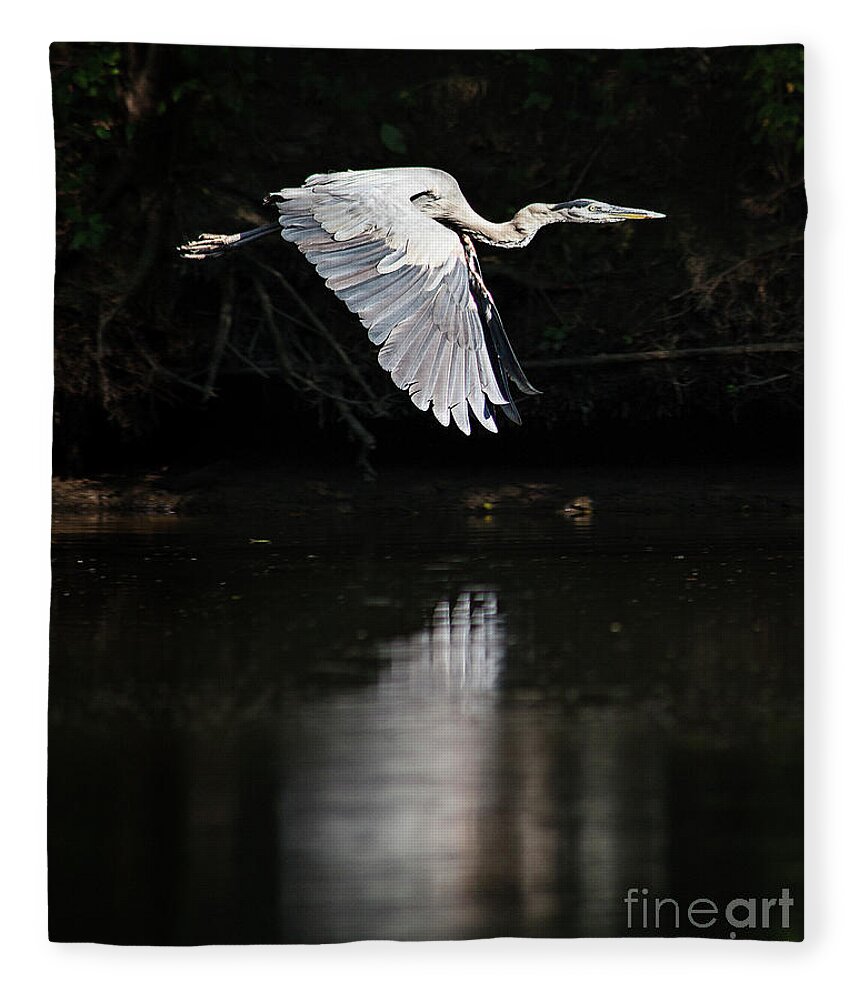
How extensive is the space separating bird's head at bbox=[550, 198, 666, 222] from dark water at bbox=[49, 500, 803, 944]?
25.8 inches

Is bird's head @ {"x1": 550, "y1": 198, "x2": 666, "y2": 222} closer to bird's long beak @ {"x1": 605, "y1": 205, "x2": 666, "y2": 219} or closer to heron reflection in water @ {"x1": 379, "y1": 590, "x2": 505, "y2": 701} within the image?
bird's long beak @ {"x1": 605, "y1": 205, "x2": 666, "y2": 219}

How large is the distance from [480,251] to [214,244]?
577 millimetres

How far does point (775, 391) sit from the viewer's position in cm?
257

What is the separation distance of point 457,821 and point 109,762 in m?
0.68

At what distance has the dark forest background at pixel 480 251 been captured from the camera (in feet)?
8.35

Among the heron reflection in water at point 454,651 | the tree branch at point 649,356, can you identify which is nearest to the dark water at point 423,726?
the heron reflection in water at point 454,651

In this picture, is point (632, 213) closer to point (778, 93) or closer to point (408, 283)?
point (778, 93)

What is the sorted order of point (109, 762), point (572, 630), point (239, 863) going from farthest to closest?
point (572, 630) < point (109, 762) < point (239, 863)

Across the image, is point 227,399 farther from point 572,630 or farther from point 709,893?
point 709,893

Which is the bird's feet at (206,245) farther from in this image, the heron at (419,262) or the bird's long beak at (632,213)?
the bird's long beak at (632,213)

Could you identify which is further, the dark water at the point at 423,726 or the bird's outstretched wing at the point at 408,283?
the bird's outstretched wing at the point at 408,283

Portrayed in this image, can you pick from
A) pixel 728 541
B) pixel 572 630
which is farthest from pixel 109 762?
pixel 728 541

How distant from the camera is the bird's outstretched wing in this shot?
2.58 m

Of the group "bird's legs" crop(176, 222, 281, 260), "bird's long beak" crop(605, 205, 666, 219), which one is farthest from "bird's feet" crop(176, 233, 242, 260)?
"bird's long beak" crop(605, 205, 666, 219)
